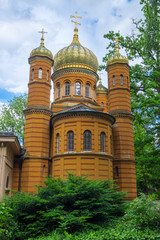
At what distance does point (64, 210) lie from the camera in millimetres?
11258

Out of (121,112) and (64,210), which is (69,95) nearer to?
(121,112)

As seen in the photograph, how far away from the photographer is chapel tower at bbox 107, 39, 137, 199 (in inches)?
829

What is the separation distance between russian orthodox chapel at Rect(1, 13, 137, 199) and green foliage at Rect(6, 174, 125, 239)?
5.07 meters

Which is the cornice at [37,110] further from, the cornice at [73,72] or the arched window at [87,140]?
the cornice at [73,72]

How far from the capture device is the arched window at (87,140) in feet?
61.2

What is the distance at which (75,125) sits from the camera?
19062 millimetres

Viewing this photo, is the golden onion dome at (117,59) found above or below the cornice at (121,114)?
above

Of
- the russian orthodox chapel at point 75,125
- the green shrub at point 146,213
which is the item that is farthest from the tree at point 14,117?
the green shrub at point 146,213

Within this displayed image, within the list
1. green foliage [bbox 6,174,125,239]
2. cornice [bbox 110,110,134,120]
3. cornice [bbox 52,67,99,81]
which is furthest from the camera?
cornice [bbox 52,67,99,81]

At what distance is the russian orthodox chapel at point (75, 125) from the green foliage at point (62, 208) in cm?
507

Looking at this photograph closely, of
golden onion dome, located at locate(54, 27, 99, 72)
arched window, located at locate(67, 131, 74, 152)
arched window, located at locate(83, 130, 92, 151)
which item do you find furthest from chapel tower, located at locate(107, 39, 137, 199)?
arched window, located at locate(67, 131, 74, 152)

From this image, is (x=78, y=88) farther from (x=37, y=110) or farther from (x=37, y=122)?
(x=37, y=122)

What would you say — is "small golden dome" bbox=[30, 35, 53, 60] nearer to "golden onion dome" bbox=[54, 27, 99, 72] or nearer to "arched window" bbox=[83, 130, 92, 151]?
"golden onion dome" bbox=[54, 27, 99, 72]

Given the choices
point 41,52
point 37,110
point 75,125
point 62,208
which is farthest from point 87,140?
point 41,52
